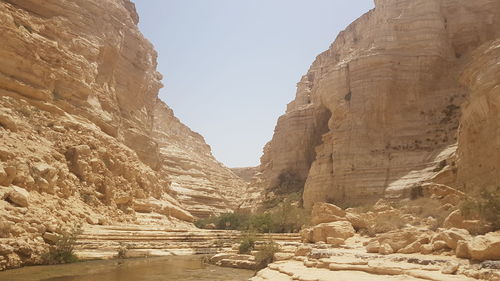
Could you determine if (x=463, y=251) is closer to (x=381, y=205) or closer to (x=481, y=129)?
(x=481, y=129)

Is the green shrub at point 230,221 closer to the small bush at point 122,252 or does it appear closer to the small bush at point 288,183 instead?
the small bush at point 288,183

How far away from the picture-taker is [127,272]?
1240cm

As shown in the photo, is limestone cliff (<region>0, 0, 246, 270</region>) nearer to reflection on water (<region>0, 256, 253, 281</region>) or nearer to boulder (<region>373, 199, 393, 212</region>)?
reflection on water (<region>0, 256, 253, 281</region>)

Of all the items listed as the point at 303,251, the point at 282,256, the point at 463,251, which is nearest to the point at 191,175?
the point at 282,256

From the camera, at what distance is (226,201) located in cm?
5569

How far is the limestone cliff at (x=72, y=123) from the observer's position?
52.1ft

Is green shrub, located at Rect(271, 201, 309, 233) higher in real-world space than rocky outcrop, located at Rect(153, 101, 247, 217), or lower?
lower

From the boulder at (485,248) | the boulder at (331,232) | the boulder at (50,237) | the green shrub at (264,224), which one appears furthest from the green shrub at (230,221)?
the boulder at (485,248)

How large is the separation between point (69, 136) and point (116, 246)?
9.78 meters

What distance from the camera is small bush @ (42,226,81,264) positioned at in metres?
12.7

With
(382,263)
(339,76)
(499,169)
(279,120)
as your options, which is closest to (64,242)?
(382,263)

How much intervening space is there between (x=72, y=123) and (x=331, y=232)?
1746cm

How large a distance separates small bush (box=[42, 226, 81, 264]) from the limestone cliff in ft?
1.31

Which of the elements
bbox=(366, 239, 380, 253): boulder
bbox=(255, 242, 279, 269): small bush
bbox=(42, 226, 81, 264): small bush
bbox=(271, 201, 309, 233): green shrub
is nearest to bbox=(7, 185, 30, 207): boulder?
bbox=(42, 226, 81, 264): small bush
